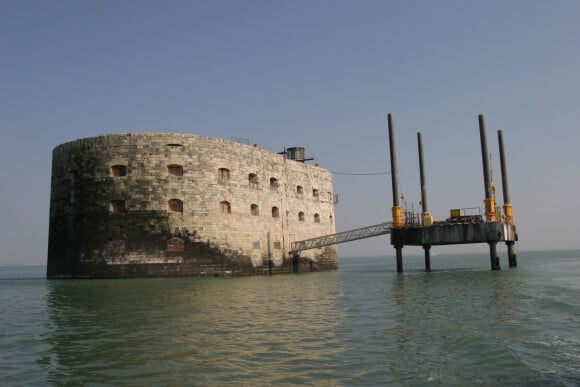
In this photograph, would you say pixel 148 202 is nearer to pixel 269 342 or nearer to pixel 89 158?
pixel 89 158

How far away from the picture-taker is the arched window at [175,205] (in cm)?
2641

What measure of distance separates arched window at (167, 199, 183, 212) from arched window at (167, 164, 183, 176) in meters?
1.35

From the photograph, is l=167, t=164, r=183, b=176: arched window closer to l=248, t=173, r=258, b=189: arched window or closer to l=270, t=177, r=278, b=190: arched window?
l=248, t=173, r=258, b=189: arched window

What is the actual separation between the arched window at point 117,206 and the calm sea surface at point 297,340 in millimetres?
9977

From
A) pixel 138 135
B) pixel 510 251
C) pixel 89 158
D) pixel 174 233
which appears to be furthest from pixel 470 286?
pixel 89 158

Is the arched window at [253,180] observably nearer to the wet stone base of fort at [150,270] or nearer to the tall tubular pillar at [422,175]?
the wet stone base of fort at [150,270]

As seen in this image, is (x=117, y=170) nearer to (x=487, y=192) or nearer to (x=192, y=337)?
(x=192, y=337)

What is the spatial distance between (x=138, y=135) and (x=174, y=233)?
16.9 feet

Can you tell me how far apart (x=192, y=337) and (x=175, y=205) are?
57.0ft

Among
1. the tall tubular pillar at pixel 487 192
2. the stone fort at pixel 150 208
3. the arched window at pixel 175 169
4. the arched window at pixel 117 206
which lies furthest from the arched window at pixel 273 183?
the tall tubular pillar at pixel 487 192

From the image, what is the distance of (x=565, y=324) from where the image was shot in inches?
426

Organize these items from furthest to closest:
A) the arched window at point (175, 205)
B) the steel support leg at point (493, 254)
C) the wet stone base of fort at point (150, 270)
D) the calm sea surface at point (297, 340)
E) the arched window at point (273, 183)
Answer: the arched window at point (273, 183) → the steel support leg at point (493, 254) → the arched window at point (175, 205) → the wet stone base of fort at point (150, 270) → the calm sea surface at point (297, 340)

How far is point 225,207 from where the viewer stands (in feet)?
92.2

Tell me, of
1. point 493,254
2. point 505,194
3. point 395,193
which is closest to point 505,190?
point 505,194
